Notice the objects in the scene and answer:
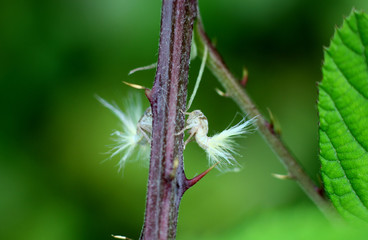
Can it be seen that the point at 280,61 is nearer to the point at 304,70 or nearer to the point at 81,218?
the point at 304,70

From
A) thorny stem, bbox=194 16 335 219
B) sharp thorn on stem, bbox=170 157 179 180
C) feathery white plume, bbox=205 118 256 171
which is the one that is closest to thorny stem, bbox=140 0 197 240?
sharp thorn on stem, bbox=170 157 179 180

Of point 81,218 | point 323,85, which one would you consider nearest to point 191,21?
point 323,85

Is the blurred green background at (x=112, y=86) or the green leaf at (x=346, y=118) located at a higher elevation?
the blurred green background at (x=112, y=86)

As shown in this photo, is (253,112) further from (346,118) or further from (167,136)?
(167,136)

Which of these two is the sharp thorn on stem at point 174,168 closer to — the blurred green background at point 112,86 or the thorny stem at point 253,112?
the thorny stem at point 253,112

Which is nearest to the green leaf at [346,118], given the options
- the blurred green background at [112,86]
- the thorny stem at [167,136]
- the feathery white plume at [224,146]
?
the feathery white plume at [224,146]

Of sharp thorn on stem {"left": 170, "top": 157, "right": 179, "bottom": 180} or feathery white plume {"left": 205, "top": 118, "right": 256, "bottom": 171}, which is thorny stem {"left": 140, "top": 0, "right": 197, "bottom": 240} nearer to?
sharp thorn on stem {"left": 170, "top": 157, "right": 179, "bottom": 180}

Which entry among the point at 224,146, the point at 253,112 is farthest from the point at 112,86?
the point at 224,146
